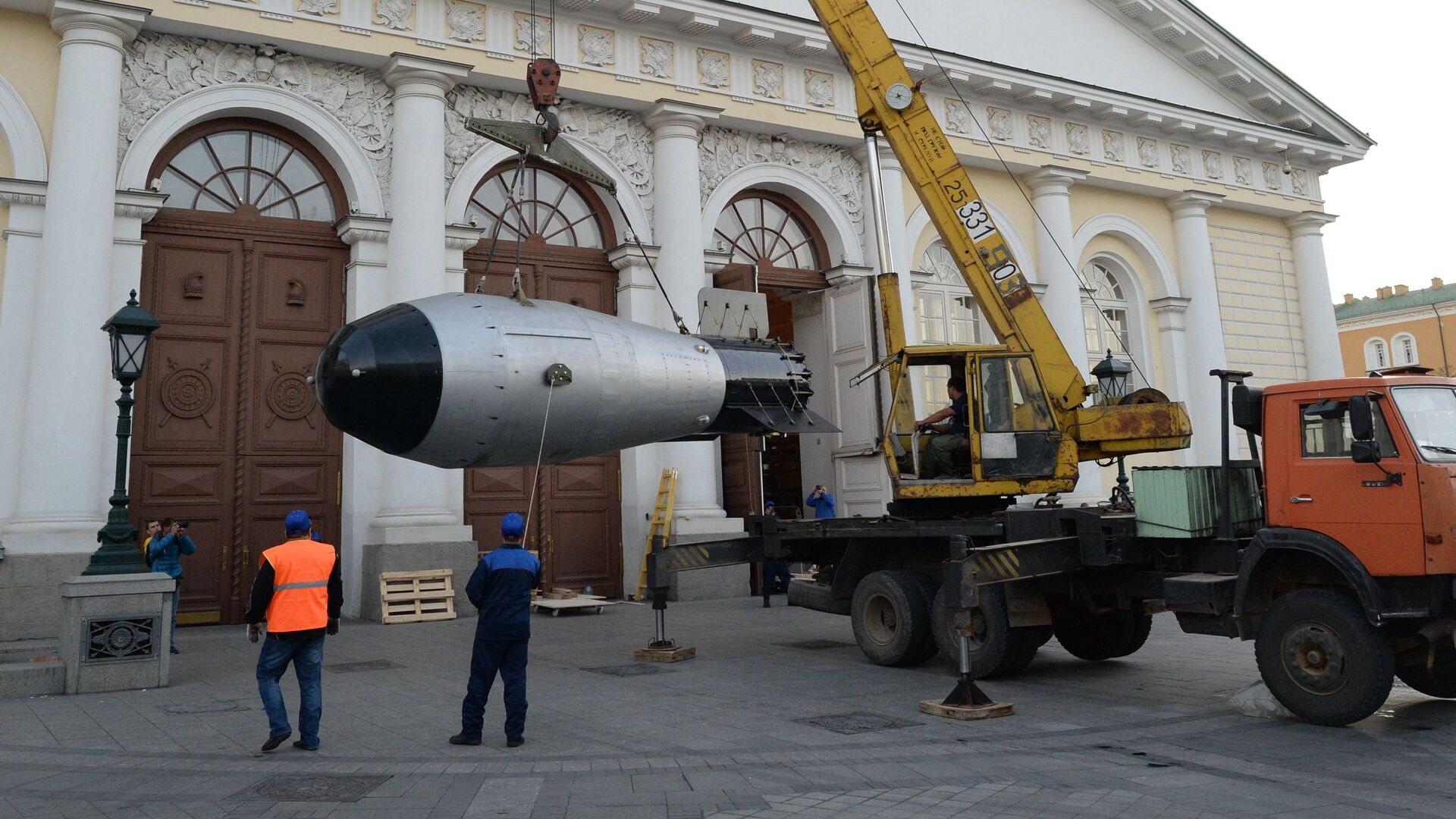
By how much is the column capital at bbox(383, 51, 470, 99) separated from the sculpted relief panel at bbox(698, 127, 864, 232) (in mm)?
4262

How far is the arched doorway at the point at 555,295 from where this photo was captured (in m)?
15.7

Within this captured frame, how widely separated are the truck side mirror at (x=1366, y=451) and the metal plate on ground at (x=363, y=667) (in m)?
8.24

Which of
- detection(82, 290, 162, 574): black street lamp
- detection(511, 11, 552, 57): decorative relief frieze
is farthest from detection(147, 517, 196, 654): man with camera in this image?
detection(511, 11, 552, 57): decorative relief frieze

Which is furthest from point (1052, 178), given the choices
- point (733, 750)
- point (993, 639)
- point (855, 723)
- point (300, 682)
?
point (300, 682)

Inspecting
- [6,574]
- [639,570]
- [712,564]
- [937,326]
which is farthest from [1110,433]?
[6,574]

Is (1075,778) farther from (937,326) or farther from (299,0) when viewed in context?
(937,326)

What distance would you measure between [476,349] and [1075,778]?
4.60 meters

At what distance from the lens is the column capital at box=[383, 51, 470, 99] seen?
1472cm

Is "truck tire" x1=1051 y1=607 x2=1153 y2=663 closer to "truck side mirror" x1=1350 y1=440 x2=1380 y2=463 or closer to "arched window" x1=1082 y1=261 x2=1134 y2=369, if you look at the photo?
"truck side mirror" x1=1350 y1=440 x2=1380 y2=463

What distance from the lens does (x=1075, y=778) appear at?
226 inches

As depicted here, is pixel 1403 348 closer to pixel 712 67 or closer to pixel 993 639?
pixel 712 67

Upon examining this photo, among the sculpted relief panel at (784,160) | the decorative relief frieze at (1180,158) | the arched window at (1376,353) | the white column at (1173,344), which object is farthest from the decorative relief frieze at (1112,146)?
the arched window at (1376,353)

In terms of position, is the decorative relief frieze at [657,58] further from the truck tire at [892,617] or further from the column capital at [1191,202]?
the column capital at [1191,202]

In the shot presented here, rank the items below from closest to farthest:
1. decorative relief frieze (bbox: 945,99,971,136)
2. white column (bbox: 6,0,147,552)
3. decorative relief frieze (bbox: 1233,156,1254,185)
→ white column (bbox: 6,0,147,552) → decorative relief frieze (bbox: 945,99,971,136) → decorative relief frieze (bbox: 1233,156,1254,185)
